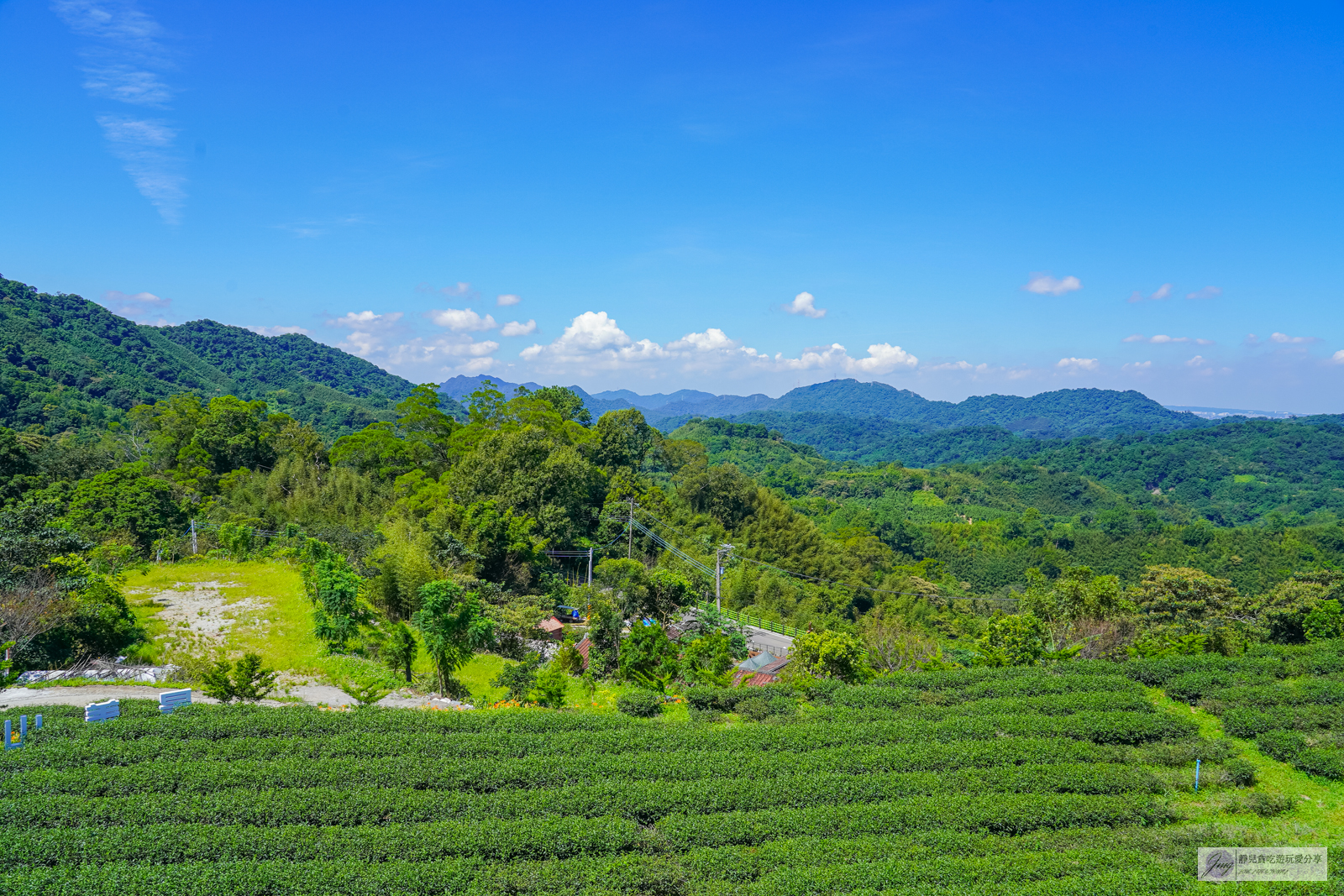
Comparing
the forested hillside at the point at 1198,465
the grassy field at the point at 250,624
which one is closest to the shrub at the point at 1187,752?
the grassy field at the point at 250,624

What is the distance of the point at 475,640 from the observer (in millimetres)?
18156

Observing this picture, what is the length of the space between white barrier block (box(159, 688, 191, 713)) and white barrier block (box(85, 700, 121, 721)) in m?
Answer: 0.63

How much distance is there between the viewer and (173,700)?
12070mm

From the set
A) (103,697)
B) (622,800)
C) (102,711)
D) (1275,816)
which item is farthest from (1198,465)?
(102,711)

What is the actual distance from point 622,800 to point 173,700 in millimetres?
8161

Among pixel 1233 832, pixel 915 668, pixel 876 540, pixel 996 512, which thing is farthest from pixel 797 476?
pixel 1233 832

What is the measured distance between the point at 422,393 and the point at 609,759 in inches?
1304

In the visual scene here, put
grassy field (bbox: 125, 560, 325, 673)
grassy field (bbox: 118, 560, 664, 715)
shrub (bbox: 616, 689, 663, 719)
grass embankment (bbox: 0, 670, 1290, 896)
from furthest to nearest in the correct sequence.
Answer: grassy field (bbox: 125, 560, 325, 673) < grassy field (bbox: 118, 560, 664, 715) < shrub (bbox: 616, 689, 663, 719) < grass embankment (bbox: 0, 670, 1290, 896)

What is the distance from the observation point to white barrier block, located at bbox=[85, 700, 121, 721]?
37.4 ft

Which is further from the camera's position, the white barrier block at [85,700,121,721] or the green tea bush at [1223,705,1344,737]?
the green tea bush at [1223,705,1344,737]

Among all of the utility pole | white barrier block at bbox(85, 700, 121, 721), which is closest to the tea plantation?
white barrier block at bbox(85, 700, 121, 721)

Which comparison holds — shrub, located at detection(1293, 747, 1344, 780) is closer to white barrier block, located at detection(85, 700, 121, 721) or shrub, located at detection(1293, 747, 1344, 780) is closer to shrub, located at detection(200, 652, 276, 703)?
shrub, located at detection(200, 652, 276, 703)

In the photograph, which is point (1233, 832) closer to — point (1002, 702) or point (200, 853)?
point (1002, 702)

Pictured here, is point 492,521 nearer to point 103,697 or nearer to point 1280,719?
point 103,697
